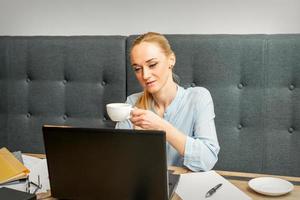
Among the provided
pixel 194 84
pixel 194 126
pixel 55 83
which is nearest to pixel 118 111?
pixel 194 126

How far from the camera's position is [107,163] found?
96 centimetres

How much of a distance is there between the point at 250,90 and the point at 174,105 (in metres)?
0.42

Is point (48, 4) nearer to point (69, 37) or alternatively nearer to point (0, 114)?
point (69, 37)

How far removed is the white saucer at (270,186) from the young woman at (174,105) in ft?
0.68

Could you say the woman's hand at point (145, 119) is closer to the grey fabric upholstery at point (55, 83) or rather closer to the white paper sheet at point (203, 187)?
the white paper sheet at point (203, 187)

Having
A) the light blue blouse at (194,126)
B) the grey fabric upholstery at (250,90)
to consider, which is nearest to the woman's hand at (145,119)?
the light blue blouse at (194,126)

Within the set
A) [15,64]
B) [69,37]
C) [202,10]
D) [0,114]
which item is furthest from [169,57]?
A: [0,114]

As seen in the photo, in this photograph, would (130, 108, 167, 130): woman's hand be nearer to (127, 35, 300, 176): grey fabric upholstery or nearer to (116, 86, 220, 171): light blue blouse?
(116, 86, 220, 171): light blue blouse

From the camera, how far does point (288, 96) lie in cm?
176

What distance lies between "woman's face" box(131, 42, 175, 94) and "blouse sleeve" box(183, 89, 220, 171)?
0.58 feet

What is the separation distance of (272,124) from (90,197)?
3.48 feet

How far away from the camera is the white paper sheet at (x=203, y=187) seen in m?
1.06

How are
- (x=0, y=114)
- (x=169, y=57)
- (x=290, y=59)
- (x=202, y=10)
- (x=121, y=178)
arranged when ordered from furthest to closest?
(x=0, y=114) < (x=202, y=10) < (x=290, y=59) < (x=169, y=57) < (x=121, y=178)

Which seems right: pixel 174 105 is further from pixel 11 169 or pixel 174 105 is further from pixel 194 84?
pixel 11 169
